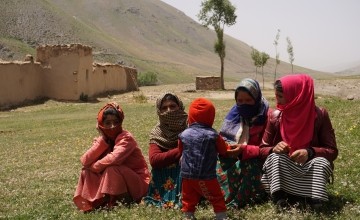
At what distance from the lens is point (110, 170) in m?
6.92

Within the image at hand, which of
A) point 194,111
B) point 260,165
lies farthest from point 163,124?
point 260,165

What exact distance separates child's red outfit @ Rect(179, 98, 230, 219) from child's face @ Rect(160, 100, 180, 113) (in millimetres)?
826

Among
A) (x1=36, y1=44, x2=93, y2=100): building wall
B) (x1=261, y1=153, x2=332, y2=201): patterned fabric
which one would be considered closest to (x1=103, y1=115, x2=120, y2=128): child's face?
(x1=261, y1=153, x2=332, y2=201): patterned fabric

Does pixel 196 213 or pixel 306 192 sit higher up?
pixel 306 192

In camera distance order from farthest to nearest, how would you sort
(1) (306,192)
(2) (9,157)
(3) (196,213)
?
(2) (9,157) < (3) (196,213) < (1) (306,192)

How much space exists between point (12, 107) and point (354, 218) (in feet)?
98.2

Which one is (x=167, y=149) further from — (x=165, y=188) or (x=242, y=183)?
(x=242, y=183)

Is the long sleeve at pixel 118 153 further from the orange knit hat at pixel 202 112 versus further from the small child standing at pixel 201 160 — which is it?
the orange knit hat at pixel 202 112

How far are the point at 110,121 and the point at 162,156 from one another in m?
1.14

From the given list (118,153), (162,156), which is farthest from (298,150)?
(118,153)

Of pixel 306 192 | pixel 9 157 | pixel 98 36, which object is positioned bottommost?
pixel 9 157

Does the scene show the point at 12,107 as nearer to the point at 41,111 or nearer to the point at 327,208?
the point at 41,111

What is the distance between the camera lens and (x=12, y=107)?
3195 cm

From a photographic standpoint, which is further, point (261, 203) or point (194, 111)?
point (261, 203)
